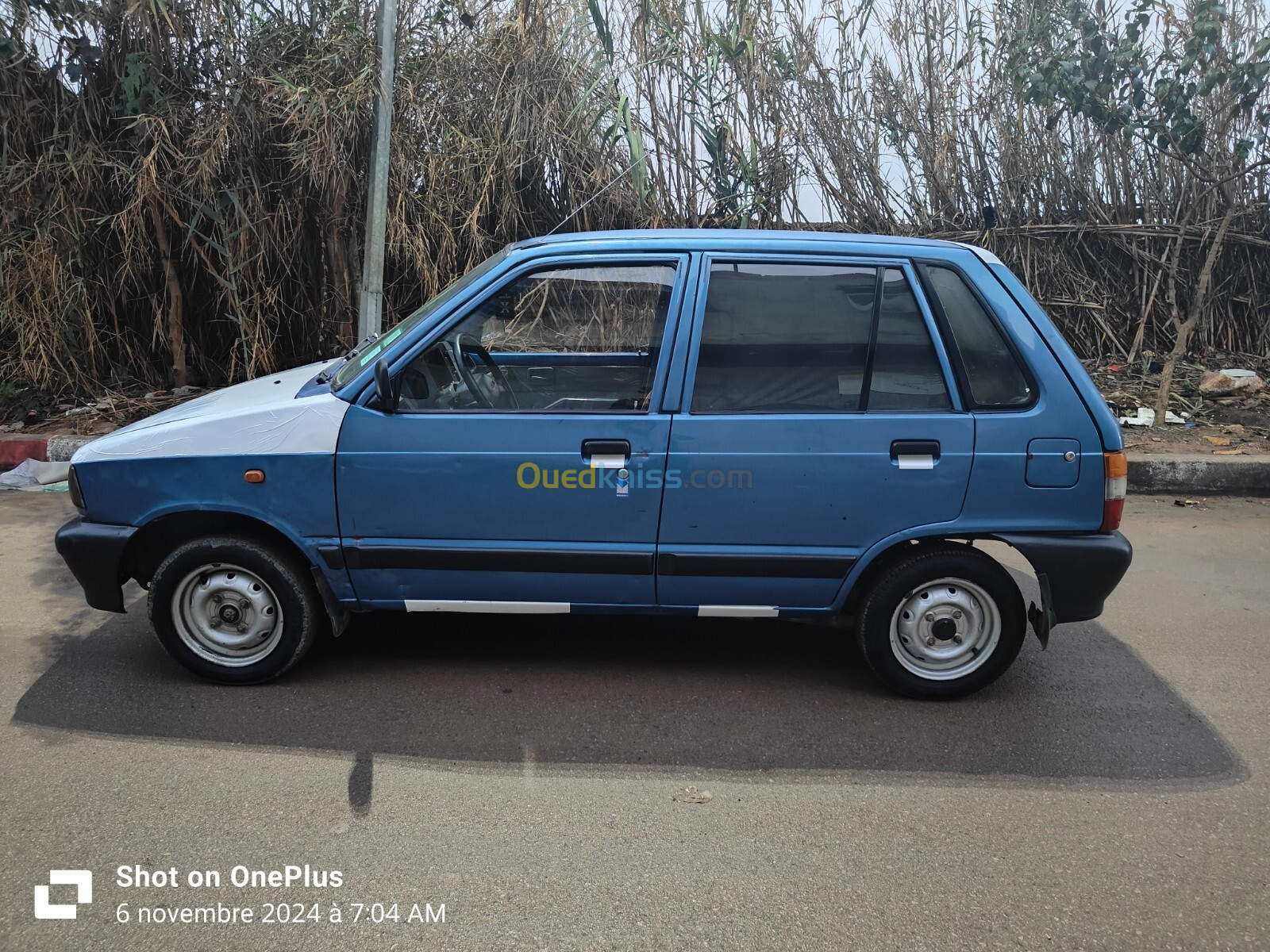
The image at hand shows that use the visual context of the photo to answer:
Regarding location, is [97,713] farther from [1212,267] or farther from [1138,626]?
[1212,267]

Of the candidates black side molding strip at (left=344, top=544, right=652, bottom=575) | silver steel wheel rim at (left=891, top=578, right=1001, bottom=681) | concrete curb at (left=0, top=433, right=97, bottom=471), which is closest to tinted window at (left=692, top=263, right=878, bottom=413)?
black side molding strip at (left=344, top=544, right=652, bottom=575)

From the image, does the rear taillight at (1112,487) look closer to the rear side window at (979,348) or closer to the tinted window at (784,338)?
the rear side window at (979,348)

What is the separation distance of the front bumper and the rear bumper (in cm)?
306

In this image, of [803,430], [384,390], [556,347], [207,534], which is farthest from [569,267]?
[207,534]

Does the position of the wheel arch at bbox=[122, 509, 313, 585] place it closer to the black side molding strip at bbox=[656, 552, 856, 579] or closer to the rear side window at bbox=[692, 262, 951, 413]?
the black side molding strip at bbox=[656, 552, 856, 579]

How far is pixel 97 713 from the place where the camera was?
3.49m

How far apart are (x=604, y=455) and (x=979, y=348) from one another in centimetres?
133

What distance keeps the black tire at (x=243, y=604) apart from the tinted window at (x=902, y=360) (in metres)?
2.11

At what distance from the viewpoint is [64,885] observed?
2545 mm

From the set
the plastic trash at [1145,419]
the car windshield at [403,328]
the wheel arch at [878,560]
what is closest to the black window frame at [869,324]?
the wheel arch at [878,560]

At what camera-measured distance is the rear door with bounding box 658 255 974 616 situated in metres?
3.46

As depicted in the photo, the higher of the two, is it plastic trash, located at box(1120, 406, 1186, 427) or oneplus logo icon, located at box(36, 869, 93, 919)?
plastic trash, located at box(1120, 406, 1186, 427)

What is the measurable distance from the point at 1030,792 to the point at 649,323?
195cm

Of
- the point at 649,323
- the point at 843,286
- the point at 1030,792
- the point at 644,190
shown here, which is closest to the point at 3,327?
the point at 644,190
